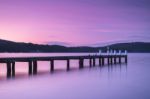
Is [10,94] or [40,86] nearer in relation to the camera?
[10,94]

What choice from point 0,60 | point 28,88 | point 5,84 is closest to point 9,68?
point 0,60

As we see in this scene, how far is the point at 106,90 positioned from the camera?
79.0 ft

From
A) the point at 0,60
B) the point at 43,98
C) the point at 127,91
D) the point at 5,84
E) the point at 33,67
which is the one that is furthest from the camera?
the point at 33,67

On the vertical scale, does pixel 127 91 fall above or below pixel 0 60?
below

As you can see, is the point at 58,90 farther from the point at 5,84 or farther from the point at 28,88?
the point at 5,84

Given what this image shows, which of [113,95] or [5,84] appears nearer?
[113,95]

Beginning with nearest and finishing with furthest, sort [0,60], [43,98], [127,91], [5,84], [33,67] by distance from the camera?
[43,98], [127,91], [5,84], [0,60], [33,67]

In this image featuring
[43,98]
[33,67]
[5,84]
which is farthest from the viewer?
[33,67]

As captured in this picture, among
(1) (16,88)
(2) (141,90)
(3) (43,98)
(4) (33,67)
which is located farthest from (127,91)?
(4) (33,67)

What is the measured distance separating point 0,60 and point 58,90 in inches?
316

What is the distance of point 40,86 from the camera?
25.7 metres

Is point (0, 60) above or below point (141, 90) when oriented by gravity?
above

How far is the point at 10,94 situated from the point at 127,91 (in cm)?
759

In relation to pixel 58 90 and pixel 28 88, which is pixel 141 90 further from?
pixel 28 88
